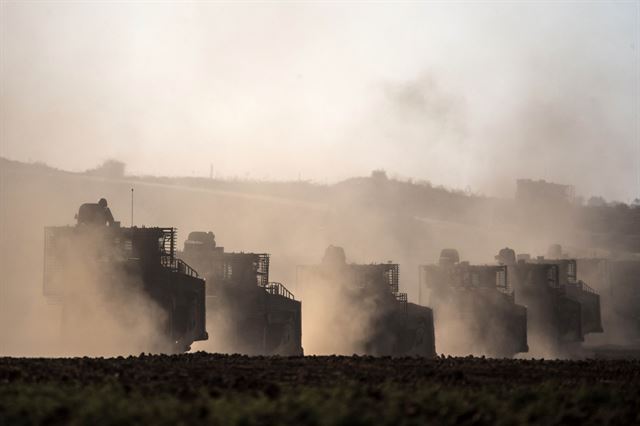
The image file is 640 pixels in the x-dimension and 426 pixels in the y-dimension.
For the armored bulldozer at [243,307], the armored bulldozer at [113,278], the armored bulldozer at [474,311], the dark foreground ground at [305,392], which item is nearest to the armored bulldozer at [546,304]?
the armored bulldozer at [474,311]

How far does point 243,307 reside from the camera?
81.8 metres

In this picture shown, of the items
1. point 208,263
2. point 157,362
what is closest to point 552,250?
point 208,263

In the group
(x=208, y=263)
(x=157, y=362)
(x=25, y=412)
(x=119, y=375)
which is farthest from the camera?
(x=208, y=263)

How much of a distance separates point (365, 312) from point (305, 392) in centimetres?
6018

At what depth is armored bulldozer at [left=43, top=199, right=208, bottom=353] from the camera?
6925 centimetres

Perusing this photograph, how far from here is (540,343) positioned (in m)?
114

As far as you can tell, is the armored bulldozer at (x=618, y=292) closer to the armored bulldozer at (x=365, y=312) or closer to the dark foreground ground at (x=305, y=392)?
the armored bulldozer at (x=365, y=312)

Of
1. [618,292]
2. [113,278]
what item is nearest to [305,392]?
[113,278]

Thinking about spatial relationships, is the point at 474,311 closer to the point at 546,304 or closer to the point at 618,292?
the point at 546,304

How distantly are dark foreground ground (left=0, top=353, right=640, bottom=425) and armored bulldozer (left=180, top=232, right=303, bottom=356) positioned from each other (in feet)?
123

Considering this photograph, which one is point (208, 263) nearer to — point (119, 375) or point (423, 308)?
point (423, 308)

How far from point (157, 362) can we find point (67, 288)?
3103 centimetres

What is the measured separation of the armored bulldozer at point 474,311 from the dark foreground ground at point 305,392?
187ft

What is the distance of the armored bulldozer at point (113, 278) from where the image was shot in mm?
69250
